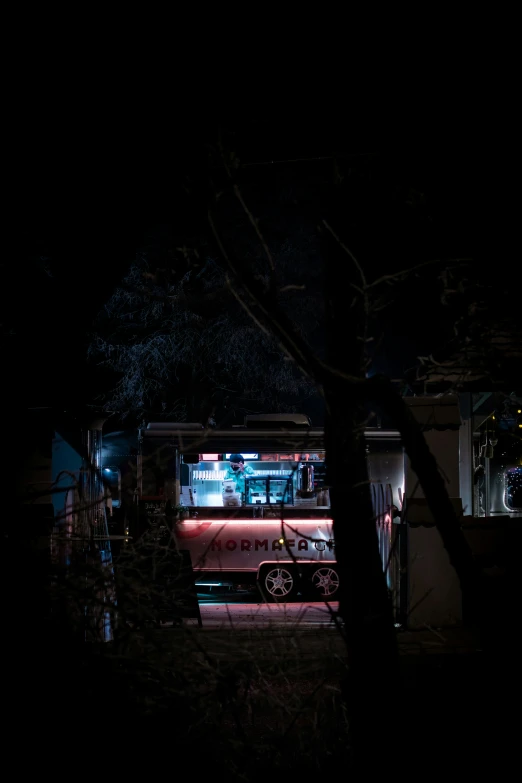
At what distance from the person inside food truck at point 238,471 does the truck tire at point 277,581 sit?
1.60m

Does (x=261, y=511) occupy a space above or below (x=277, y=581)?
above

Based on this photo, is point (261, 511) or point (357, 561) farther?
point (261, 511)

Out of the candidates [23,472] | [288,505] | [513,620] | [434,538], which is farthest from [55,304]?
[513,620]

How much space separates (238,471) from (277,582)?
2.27 meters

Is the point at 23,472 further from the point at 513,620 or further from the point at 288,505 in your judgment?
the point at 513,620

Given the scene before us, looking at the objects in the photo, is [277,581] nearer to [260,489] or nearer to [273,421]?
[260,489]

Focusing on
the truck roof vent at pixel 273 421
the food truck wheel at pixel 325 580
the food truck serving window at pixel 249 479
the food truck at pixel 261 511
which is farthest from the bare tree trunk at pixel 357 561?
the food truck serving window at pixel 249 479

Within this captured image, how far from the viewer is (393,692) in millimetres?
4121

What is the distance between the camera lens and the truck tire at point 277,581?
445 inches

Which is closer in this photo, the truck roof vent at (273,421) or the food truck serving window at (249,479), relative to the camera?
the truck roof vent at (273,421)

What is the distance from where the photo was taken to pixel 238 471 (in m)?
12.6

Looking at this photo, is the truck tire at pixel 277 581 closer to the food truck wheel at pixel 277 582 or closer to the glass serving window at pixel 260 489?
the food truck wheel at pixel 277 582

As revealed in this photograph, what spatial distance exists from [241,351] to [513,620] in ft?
44.5

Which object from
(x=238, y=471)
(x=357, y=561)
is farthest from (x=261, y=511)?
(x=357, y=561)
